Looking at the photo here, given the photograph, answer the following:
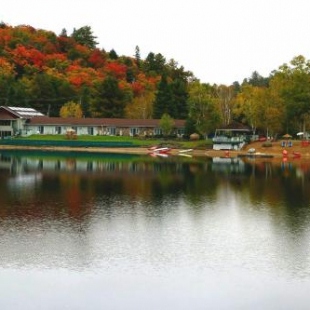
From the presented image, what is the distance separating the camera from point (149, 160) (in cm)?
7769

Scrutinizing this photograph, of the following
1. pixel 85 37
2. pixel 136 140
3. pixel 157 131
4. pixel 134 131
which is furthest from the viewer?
pixel 85 37

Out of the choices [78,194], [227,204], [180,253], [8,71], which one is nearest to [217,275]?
[180,253]

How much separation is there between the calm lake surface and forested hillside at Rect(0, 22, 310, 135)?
45.9m

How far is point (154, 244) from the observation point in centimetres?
2738

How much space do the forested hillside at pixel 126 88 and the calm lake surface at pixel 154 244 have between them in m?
45.9

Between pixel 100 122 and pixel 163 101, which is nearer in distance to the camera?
pixel 100 122

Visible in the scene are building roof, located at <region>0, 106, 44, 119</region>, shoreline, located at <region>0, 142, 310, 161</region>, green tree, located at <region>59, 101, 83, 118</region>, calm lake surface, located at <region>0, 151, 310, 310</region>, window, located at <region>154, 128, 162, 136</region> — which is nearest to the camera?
calm lake surface, located at <region>0, 151, 310, 310</region>

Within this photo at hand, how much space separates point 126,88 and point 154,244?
353 feet

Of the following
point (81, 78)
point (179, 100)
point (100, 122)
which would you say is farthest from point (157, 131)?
point (81, 78)

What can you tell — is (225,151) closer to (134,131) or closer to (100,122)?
(134,131)

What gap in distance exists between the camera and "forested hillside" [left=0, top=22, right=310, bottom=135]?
9612 centimetres

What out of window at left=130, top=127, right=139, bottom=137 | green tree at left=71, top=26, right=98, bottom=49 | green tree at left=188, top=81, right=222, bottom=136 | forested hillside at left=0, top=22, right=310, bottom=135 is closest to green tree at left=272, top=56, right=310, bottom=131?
forested hillside at left=0, top=22, right=310, bottom=135

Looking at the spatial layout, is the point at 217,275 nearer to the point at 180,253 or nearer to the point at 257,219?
the point at 180,253

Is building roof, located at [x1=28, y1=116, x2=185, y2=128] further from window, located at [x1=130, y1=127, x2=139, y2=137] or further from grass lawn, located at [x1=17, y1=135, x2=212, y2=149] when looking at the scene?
grass lawn, located at [x1=17, y1=135, x2=212, y2=149]
